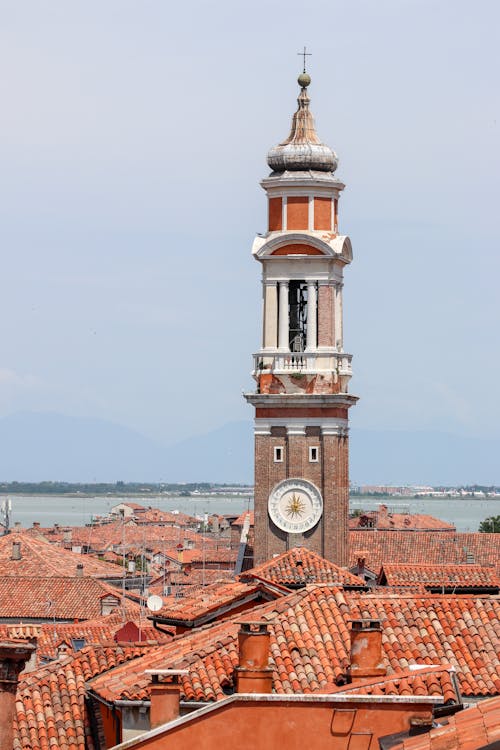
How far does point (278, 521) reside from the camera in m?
47.8

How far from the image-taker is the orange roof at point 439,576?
34.1 m

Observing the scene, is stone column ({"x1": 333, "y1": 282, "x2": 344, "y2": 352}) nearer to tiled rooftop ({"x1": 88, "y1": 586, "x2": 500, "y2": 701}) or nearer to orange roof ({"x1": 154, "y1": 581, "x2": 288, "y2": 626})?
orange roof ({"x1": 154, "y1": 581, "x2": 288, "y2": 626})

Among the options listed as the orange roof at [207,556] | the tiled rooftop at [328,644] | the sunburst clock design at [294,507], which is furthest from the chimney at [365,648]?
the orange roof at [207,556]

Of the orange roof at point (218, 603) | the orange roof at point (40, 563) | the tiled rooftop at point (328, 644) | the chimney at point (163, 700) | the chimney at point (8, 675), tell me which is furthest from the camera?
the orange roof at point (40, 563)

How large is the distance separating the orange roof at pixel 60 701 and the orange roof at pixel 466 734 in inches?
331

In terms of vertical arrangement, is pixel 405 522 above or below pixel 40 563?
above

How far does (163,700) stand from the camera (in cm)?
1669

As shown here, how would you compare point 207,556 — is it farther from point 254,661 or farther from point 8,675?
point 8,675

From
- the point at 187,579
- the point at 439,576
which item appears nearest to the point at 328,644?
the point at 439,576

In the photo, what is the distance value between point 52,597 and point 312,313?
9980 millimetres

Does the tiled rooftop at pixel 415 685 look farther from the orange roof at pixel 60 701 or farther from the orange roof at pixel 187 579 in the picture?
the orange roof at pixel 187 579

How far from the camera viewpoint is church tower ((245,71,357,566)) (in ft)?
156

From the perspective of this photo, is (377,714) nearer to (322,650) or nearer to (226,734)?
(226,734)

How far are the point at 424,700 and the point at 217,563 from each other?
6229 centimetres
